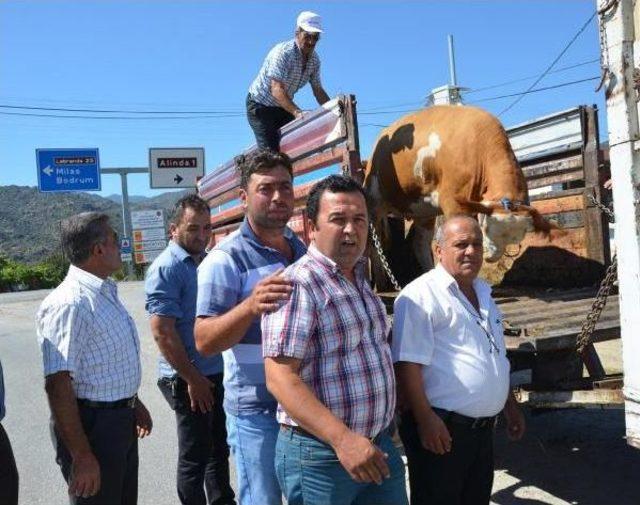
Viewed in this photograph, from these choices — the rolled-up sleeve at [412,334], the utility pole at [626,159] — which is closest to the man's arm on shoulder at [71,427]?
the rolled-up sleeve at [412,334]

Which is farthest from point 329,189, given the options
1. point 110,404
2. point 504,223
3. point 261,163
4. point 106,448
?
point 504,223

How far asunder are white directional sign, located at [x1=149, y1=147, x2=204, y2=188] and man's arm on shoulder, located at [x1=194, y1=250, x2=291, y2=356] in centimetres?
1445

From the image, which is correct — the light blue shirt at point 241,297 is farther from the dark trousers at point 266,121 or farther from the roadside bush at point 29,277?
the roadside bush at point 29,277

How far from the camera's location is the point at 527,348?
3.20 meters

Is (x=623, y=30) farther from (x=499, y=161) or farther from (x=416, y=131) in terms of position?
(x=416, y=131)

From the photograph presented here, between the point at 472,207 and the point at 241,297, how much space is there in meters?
2.94

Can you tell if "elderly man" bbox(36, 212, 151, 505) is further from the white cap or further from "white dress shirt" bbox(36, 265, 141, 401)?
the white cap

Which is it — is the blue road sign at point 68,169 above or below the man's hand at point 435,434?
above

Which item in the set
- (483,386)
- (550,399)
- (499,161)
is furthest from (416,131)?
(483,386)

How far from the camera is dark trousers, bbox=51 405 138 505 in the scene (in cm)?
270

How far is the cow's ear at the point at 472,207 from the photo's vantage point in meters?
4.83

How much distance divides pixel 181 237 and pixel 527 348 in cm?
203

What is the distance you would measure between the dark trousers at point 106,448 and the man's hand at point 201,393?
29.1 inches

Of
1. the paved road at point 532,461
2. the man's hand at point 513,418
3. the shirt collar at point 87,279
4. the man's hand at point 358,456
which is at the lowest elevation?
the paved road at point 532,461
